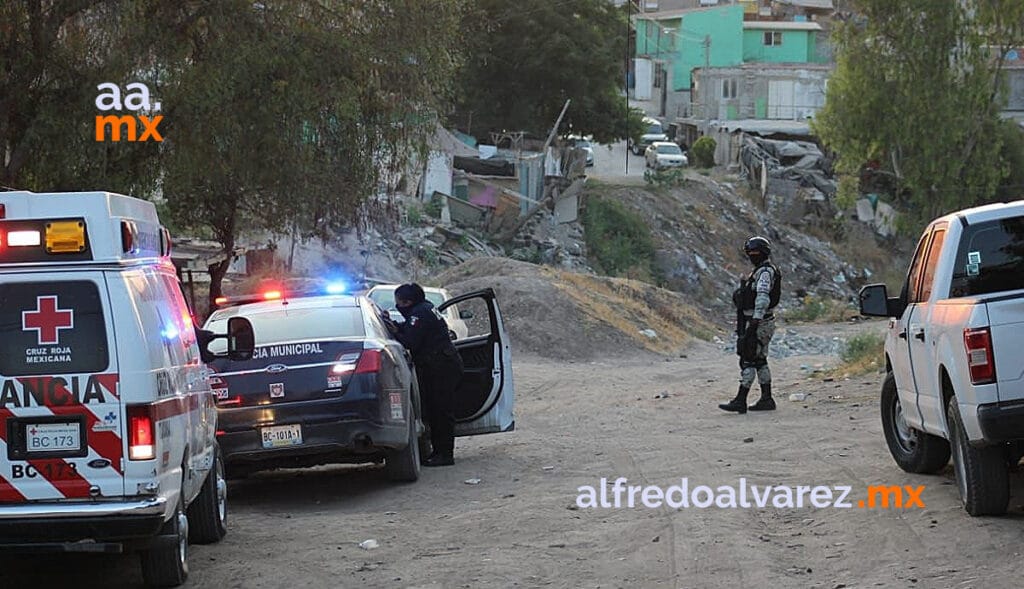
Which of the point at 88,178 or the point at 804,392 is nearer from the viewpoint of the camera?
the point at 88,178

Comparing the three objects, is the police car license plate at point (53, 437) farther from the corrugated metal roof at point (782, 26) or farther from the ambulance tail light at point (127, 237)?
the corrugated metal roof at point (782, 26)

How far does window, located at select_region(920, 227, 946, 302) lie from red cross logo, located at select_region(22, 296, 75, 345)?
5.88 m

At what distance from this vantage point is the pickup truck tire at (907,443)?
10.9 m

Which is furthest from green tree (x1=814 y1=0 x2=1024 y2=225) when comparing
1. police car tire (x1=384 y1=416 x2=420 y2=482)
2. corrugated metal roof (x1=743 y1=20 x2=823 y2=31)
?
police car tire (x1=384 y1=416 x2=420 y2=482)

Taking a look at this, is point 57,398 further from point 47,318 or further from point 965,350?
point 965,350

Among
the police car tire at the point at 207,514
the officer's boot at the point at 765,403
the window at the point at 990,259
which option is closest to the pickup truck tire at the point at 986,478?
the window at the point at 990,259

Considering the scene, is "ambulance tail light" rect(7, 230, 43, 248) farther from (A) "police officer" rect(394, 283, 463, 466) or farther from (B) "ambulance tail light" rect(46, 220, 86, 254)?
(A) "police officer" rect(394, 283, 463, 466)

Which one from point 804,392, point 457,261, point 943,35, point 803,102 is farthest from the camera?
point 803,102

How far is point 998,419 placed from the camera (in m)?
8.33

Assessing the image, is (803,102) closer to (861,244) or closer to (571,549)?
(861,244)

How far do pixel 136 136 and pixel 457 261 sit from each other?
102 feet

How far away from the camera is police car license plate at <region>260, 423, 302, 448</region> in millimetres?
10961

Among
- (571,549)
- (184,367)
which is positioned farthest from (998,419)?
(184,367)

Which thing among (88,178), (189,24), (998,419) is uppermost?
(189,24)
